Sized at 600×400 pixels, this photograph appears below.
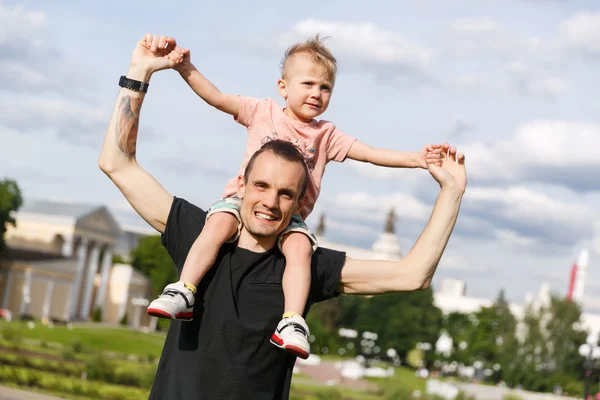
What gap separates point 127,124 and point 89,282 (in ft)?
250

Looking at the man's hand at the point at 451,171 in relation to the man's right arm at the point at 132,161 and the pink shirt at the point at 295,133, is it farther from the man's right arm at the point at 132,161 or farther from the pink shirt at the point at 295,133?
the man's right arm at the point at 132,161

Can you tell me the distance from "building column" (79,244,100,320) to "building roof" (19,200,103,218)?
140 inches

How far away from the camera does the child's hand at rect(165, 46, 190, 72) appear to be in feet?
11.3

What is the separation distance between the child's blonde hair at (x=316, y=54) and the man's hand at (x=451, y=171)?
627 millimetres

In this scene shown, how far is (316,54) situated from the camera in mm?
3816

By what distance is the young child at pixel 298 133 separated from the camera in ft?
10.1

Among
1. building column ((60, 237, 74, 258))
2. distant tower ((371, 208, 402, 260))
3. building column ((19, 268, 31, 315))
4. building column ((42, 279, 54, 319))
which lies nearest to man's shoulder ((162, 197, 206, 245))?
building column ((19, 268, 31, 315))

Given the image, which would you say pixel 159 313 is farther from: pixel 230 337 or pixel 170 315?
pixel 230 337

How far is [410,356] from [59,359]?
49349 millimetres

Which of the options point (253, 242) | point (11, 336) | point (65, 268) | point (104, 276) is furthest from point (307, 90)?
point (104, 276)

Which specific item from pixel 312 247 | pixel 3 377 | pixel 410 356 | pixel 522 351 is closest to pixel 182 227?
pixel 312 247

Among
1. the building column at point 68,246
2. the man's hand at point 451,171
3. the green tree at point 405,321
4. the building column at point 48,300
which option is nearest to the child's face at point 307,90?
the man's hand at point 451,171

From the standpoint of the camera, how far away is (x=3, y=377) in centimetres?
1981

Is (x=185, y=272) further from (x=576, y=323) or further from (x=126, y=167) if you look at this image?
(x=576, y=323)
